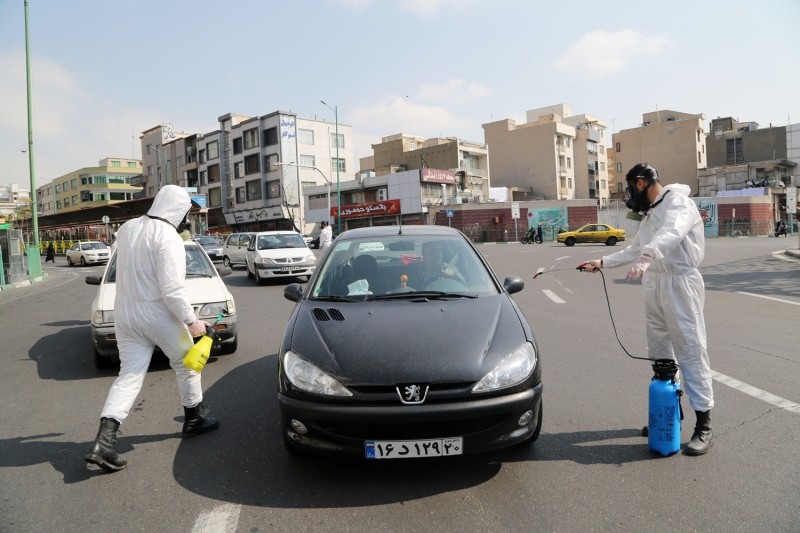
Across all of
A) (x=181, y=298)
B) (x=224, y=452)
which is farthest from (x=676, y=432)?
(x=181, y=298)

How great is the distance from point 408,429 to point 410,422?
9 cm

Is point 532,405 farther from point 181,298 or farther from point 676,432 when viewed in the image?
point 181,298

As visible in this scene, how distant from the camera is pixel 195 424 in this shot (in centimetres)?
411

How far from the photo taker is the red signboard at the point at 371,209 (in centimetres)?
5488

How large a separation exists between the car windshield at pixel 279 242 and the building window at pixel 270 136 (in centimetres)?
4884

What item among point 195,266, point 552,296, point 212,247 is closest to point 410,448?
point 195,266

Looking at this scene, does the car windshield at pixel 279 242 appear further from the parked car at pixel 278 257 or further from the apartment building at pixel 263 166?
the apartment building at pixel 263 166

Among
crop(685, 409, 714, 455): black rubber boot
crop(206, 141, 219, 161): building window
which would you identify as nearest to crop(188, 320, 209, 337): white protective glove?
crop(685, 409, 714, 455): black rubber boot

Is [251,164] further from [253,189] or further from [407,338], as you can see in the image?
[407,338]

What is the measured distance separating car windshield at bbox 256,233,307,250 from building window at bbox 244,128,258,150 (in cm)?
5190

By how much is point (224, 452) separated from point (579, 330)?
5522 millimetres

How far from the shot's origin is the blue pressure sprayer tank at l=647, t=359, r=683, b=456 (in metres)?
3.46

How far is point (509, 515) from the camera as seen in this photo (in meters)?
2.80

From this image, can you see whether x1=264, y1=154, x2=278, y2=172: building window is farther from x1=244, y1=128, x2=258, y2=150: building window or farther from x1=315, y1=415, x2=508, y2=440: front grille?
x1=315, y1=415, x2=508, y2=440: front grille
